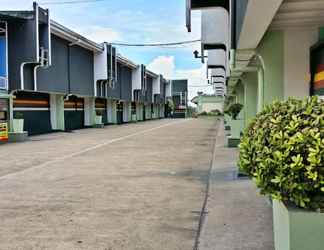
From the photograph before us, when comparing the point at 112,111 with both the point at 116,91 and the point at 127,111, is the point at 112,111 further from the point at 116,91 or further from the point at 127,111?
the point at 127,111

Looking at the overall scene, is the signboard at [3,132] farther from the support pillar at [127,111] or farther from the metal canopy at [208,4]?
the support pillar at [127,111]

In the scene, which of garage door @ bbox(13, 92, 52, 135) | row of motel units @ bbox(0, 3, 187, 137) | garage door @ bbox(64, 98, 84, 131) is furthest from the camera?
garage door @ bbox(64, 98, 84, 131)

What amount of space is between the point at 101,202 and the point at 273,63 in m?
3.63

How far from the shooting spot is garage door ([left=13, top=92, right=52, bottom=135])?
23.2 m

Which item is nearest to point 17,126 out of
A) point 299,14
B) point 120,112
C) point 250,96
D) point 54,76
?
point 54,76

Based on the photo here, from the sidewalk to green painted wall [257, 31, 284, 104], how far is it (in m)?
1.73

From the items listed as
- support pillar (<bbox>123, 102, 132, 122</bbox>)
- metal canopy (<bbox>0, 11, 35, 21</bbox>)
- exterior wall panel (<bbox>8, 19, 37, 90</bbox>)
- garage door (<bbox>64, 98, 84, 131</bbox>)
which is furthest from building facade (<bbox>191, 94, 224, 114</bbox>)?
metal canopy (<bbox>0, 11, 35, 21</bbox>)

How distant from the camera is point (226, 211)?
6.19m

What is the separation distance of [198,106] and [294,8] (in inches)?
2705

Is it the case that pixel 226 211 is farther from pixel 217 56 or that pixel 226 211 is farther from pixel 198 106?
pixel 198 106

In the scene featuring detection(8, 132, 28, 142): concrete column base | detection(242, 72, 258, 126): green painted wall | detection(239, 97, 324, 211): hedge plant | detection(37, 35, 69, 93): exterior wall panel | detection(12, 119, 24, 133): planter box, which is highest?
detection(37, 35, 69, 93): exterior wall panel

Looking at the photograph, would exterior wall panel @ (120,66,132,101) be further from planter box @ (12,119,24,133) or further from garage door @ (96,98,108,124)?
planter box @ (12,119,24,133)

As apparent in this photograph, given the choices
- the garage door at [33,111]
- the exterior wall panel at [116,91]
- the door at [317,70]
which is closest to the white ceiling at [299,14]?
the door at [317,70]

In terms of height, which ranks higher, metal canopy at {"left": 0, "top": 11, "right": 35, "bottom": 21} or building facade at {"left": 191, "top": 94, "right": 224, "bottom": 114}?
metal canopy at {"left": 0, "top": 11, "right": 35, "bottom": 21}
